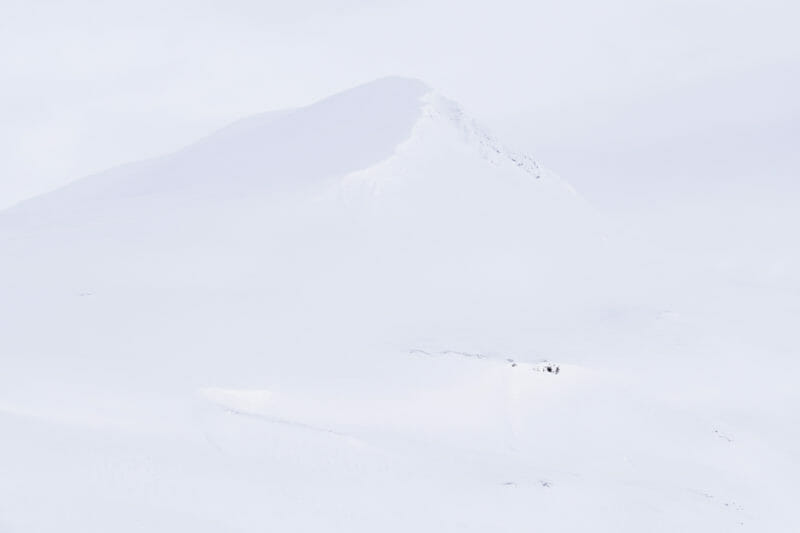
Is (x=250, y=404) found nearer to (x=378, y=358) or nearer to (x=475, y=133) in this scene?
(x=378, y=358)

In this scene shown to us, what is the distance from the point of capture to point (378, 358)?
85.6ft

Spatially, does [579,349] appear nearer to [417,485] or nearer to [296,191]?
[417,485]

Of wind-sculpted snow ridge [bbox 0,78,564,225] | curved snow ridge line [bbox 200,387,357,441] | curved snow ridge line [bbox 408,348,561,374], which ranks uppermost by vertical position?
wind-sculpted snow ridge [bbox 0,78,564,225]

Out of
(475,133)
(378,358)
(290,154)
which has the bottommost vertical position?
(378,358)

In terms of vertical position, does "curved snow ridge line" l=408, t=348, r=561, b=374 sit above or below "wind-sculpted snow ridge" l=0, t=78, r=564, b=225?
below

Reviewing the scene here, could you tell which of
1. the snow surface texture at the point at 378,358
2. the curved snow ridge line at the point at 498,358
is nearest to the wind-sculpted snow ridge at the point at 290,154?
the snow surface texture at the point at 378,358

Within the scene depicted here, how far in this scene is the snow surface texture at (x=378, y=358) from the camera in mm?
18766

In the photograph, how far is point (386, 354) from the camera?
26.4 meters

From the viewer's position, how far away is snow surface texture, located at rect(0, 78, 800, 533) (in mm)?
18766

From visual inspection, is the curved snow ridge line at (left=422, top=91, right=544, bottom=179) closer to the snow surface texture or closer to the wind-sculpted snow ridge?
the wind-sculpted snow ridge

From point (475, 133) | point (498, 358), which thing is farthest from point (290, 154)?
point (498, 358)

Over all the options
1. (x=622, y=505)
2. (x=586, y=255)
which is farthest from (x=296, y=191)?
(x=622, y=505)

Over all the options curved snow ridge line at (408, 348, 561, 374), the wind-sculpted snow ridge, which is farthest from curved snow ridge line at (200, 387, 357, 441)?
the wind-sculpted snow ridge

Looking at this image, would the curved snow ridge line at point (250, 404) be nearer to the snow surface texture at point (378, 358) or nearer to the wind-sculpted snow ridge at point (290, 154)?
the snow surface texture at point (378, 358)
